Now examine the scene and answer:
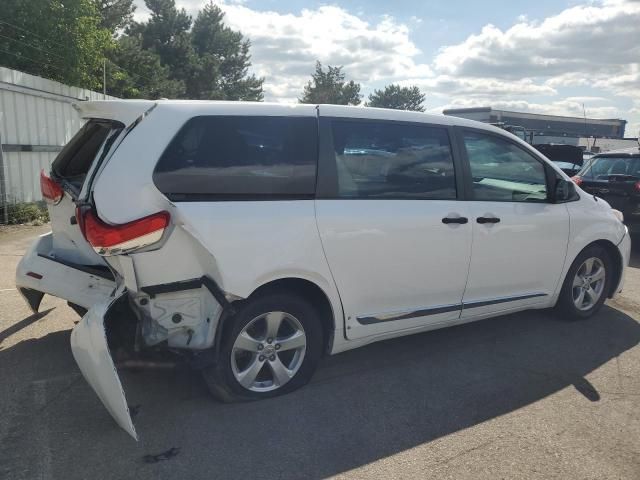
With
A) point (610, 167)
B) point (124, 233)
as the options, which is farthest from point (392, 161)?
point (610, 167)

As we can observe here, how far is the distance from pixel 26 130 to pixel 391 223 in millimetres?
8448

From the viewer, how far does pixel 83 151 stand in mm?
3660

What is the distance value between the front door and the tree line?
10501mm

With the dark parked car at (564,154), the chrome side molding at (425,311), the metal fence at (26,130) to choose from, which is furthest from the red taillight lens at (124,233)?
the dark parked car at (564,154)

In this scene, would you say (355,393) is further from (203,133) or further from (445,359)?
(203,133)

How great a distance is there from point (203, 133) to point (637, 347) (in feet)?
12.8

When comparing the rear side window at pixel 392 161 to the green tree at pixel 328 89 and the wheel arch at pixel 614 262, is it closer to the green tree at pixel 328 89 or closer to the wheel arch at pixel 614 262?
the wheel arch at pixel 614 262

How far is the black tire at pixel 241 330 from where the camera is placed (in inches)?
125

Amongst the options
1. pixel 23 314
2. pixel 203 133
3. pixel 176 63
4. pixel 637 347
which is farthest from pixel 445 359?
pixel 176 63

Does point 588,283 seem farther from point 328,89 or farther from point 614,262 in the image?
point 328,89

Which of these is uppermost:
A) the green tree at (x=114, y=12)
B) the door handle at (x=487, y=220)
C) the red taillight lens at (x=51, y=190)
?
the green tree at (x=114, y=12)

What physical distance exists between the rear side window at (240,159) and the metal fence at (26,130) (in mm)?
6721

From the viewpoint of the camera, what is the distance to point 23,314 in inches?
187

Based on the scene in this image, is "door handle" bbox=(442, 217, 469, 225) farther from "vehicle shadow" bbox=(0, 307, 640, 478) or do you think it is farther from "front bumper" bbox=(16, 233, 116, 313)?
"front bumper" bbox=(16, 233, 116, 313)
